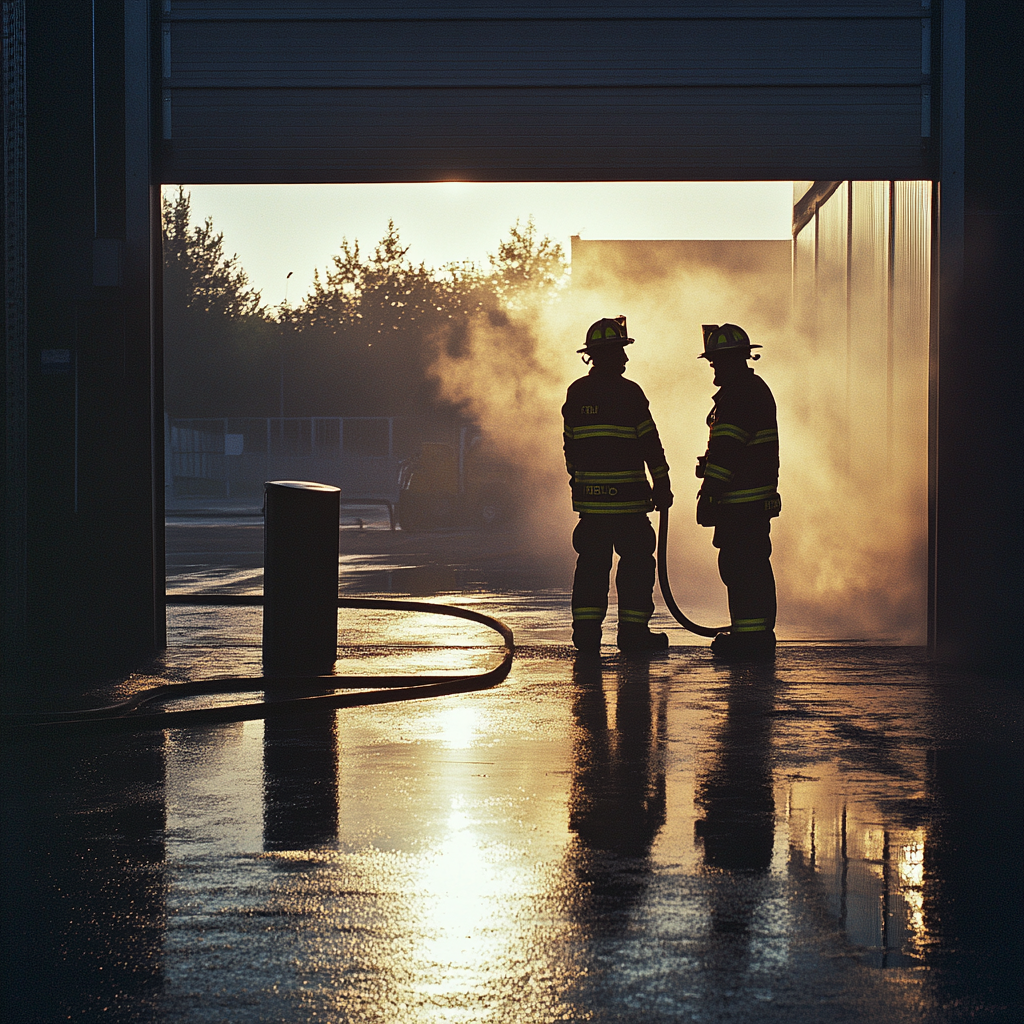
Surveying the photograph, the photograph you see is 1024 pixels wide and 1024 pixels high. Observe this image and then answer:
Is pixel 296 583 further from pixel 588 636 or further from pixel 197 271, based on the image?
pixel 197 271

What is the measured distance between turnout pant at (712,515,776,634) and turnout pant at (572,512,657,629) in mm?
481

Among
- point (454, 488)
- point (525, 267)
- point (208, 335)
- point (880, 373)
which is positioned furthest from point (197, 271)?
point (880, 373)

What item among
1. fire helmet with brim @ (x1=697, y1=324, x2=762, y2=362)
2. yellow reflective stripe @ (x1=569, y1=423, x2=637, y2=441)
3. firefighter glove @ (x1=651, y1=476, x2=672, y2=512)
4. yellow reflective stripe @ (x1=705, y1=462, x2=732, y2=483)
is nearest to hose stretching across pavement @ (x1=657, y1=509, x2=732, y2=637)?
firefighter glove @ (x1=651, y1=476, x2=672, y2=512)

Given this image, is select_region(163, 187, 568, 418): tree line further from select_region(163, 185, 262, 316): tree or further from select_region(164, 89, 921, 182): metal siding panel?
select_region(164, 89, 921, 182): metal siding panel

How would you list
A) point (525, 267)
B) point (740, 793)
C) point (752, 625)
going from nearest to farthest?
point (740, 793) → point (752, 625) → point (525, 267)

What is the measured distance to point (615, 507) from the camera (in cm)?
776

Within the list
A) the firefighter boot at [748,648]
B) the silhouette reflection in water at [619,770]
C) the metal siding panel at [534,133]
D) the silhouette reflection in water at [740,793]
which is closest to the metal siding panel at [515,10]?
the metal siding panel at [534,133]

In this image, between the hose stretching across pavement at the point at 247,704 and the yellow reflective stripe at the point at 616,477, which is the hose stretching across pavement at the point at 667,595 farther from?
the hose stretching across pavement at the point at 247,704

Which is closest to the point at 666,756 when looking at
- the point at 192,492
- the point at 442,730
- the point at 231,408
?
the point at 442,730

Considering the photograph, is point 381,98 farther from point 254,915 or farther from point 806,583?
point 806,583

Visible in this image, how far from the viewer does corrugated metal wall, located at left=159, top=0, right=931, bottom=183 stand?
766 cm

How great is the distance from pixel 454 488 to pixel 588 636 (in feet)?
57.9

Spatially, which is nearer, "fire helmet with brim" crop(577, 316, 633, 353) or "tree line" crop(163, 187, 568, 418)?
"fire helmet with brim" crop(577, 316, 633, 353)

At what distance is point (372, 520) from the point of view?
29172 millimetres
